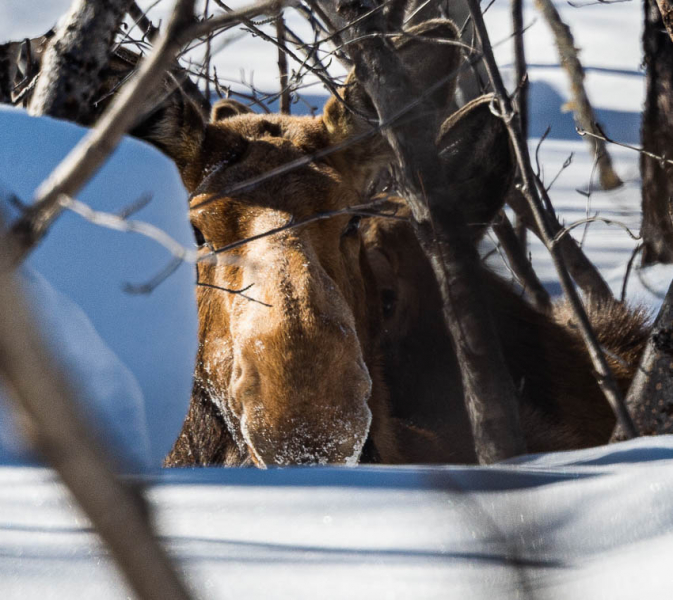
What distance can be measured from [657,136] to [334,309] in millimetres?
3118

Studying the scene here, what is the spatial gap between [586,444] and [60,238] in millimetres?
3089

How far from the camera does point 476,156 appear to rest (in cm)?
377

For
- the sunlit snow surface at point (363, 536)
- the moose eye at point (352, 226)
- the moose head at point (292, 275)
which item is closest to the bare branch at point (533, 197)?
the moose head at point (292, 275)

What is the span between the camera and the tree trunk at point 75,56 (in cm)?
258

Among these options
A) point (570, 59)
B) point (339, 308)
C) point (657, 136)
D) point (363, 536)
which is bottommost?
point (657, 136)

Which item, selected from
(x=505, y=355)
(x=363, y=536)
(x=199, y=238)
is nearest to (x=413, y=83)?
(x=199, y=238)

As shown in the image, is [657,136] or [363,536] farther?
[657,136]

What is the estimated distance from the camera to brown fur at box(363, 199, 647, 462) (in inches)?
165

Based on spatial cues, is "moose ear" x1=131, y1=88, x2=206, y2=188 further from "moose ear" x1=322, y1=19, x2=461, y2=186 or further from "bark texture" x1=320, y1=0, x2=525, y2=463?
"bark texture" x1=320, y1=0, x2=525, y2=463

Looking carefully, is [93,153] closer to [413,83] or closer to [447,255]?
[447,255]

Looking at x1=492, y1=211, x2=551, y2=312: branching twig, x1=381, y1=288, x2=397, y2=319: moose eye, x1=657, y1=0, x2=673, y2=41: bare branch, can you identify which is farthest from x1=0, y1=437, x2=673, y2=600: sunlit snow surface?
x1=492, y1=211, x2=551, y2=312: branching twig

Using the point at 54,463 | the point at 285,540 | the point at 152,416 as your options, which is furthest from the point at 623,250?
the point at 54,463

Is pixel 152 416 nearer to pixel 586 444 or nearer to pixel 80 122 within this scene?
pixel 80 122

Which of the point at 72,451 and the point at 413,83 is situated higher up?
the point at 72,451
